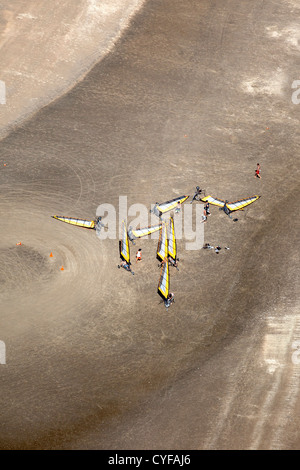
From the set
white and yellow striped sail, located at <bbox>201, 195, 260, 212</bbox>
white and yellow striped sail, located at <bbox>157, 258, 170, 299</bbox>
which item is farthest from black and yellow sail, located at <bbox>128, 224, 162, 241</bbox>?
white and yellow striped sail, located at <bbox>201, 195, 260, 212</bbox>

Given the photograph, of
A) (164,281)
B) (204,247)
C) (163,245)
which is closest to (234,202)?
(204,247)

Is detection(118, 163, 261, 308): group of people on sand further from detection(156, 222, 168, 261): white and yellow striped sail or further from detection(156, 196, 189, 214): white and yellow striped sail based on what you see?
detection(156, 222, 168, 261): white and yellow striped sail

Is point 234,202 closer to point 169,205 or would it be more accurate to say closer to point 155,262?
point 169,205

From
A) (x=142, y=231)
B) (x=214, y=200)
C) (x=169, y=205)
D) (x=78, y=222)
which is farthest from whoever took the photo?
(x=214, y=200)

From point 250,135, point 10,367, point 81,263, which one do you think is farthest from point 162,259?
point 250,135

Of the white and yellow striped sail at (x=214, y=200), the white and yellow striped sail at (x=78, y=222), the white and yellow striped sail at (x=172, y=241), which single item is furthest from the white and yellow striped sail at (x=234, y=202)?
the white and yellow striped sail at (x=78, y=222)

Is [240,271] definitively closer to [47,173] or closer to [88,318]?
[88,318]
